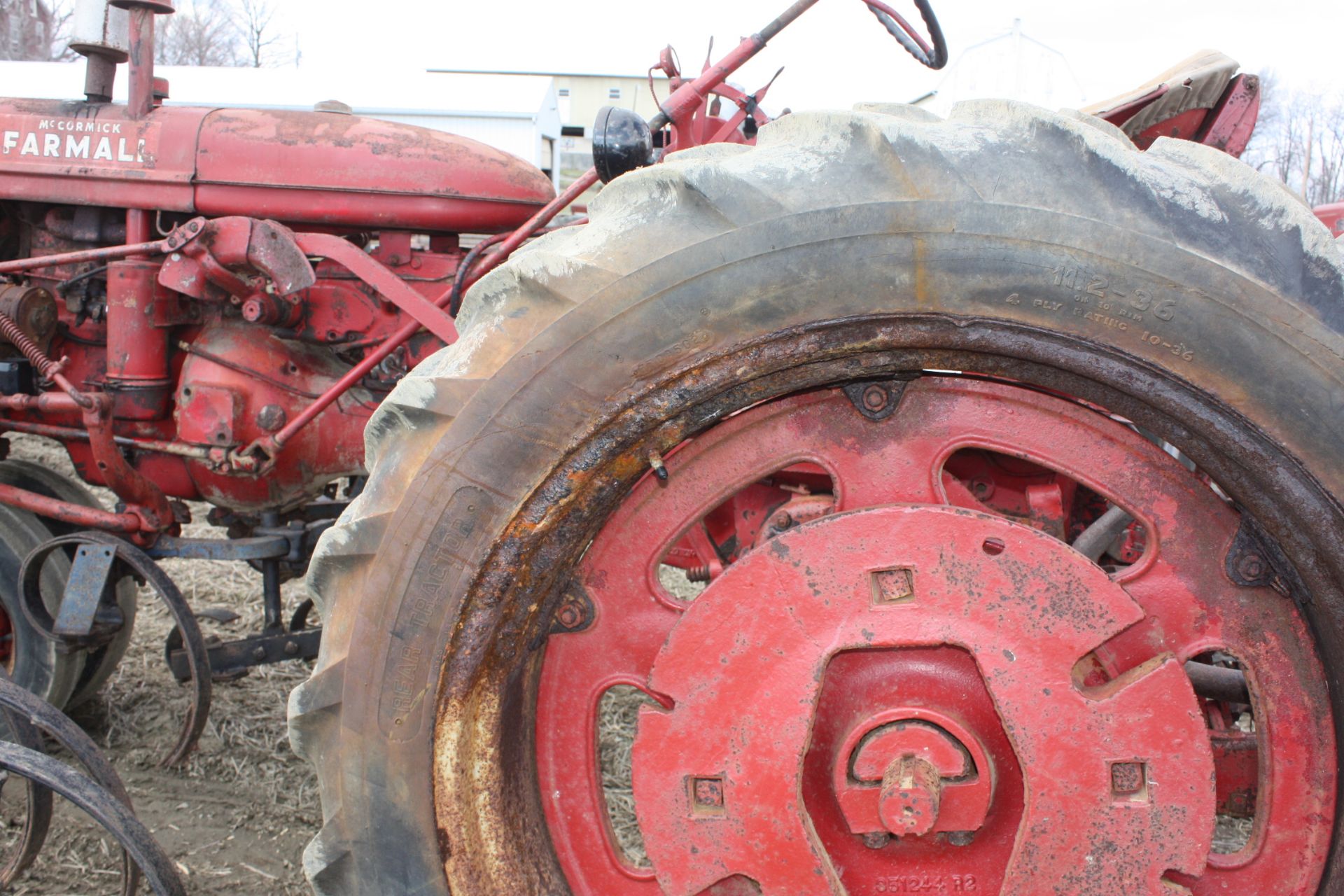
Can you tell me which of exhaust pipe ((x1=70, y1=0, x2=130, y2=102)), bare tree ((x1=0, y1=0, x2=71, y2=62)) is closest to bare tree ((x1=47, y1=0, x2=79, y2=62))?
bare tree ((x1=0, y1=0, x2=71, y2=62))

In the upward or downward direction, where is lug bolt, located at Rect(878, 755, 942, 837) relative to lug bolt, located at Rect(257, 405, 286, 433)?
downward

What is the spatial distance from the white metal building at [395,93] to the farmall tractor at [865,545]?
9.86 m

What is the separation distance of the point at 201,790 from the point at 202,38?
22757 millimetres

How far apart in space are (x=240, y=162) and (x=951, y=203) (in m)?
1.70

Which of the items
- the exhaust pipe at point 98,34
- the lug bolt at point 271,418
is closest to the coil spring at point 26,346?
the lug bolt at point 271,418

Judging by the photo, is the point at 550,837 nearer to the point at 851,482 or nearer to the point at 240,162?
the point at 851,482

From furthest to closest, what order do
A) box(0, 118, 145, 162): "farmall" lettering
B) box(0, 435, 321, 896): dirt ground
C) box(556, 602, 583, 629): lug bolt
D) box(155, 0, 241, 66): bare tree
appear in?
box(155, 0, 241, 66): bare tree < box(0, 118, 145, 162): "farmall" lettering < box(0, 435, 321, 896): dirt ground < box(556, 602, 583, 629): lug bolt

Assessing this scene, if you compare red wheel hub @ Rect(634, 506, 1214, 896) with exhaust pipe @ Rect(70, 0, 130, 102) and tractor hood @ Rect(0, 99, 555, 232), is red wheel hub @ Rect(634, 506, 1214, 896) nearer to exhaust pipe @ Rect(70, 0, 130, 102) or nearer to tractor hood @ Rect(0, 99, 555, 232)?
tractor hood @ Rect(0, 99, 555, 232)

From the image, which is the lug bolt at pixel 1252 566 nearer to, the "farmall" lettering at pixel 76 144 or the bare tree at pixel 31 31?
the "farmall" lettering at pixel 76 144

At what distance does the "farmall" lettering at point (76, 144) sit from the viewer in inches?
83.0

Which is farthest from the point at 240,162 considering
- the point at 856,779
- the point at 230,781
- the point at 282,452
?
the point at 856,779

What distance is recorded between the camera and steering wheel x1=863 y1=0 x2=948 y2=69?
6.68 feet

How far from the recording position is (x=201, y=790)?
91.0 inches

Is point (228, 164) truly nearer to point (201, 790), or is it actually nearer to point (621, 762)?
point (201, 790)
